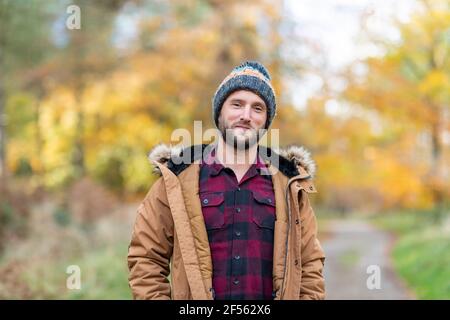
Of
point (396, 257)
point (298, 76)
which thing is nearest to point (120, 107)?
point (298, 76)

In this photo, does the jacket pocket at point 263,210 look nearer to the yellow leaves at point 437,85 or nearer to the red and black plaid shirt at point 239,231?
the red and black plaid shirt at point 239,231

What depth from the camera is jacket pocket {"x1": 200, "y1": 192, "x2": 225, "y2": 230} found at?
289 centimetres

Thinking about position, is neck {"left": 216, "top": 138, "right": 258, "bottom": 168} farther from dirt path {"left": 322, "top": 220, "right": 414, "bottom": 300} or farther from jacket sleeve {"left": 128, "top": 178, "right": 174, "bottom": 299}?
dirt path {"left": 322, "top": 220, "right": 414, "bottom": 300}

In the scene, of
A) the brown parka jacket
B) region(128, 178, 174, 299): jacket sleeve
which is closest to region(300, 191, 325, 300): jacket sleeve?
the brown parka jacket

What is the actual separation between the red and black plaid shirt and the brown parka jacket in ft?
0.16

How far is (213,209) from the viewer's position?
292cm

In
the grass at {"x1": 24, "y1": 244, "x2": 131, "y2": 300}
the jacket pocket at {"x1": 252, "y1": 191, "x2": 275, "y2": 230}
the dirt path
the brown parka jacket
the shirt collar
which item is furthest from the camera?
the dirt path

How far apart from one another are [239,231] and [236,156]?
427mm

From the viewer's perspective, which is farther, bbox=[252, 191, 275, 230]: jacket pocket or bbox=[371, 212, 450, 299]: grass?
bbox=[371, 212, 450, 299]: grass

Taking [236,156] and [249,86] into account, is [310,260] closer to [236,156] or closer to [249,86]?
[236,156]

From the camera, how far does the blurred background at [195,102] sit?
38.1 feet

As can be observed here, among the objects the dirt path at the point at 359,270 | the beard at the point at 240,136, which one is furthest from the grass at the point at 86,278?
the beard at the point at 240,136

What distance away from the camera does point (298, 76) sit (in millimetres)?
15500

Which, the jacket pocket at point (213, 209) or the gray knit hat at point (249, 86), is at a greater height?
the gray knit hat at point (249, 86)
